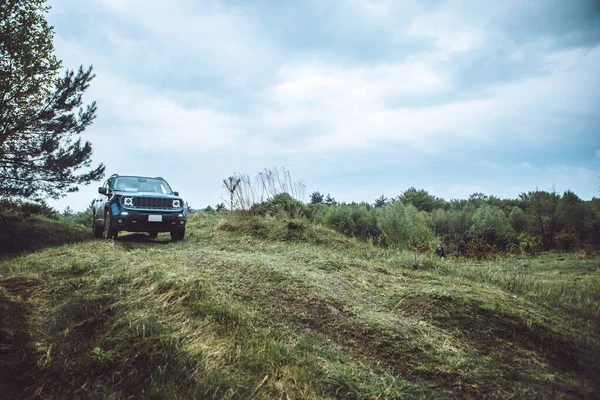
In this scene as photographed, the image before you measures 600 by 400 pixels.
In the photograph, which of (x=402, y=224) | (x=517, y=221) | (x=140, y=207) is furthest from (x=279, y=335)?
(x=517, y=221)

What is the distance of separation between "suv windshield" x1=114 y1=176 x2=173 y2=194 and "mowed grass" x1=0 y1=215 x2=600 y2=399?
425 centimetres

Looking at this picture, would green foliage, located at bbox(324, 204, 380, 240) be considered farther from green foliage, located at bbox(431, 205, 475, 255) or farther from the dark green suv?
the dark green suv

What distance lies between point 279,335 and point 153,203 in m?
6.76

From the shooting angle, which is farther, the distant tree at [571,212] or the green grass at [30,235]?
the distant tree at [571,212]

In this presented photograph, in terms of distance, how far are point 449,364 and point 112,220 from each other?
27.8 ft

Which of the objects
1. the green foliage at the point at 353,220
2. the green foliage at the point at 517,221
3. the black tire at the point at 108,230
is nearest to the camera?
the black tire at the point at 108,230

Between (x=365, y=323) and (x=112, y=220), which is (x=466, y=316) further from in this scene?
(x=112, y=220)

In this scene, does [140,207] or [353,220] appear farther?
[353,220]

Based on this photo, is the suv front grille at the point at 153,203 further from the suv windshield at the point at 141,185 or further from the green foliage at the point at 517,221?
the green foliage at the point at 517,221

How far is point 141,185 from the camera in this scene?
32.6 ft

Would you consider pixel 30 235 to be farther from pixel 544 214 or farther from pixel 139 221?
pixel 544 214

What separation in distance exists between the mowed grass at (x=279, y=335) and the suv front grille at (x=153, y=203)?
3.45 metres

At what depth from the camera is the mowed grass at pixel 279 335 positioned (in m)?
2.88

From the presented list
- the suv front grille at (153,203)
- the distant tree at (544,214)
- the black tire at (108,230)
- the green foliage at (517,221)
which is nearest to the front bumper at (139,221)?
the suv front grille at (153,203)
